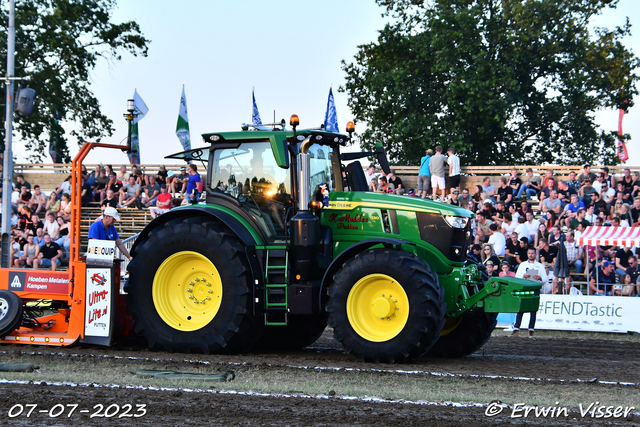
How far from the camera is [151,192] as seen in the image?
21359mm

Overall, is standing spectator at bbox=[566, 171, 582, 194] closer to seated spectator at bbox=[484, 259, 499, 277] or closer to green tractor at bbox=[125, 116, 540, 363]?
seated spectator at bbox=[484, 259, 499, 277]

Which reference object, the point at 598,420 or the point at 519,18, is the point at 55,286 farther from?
the point at 519,18

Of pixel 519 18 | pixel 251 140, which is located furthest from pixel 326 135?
pixel 519 18

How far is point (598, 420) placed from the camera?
572 centimetres

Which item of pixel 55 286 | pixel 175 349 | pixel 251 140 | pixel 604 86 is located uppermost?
pixel 604 86

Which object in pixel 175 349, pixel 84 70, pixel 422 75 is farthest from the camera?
pixel 84 70

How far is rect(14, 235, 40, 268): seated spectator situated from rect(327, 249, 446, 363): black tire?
1262cm

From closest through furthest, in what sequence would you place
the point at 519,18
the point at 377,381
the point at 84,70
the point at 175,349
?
the point at 377,381 → the point at 175,349 → the point at 519,18 → the point at 84,70

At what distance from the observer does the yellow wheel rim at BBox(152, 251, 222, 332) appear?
9.19 m

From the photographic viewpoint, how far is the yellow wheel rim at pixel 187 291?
30.1ft

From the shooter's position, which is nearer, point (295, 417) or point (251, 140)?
point (295, 417)

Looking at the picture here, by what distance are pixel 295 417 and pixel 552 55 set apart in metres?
27.9

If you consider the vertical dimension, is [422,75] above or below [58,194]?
above

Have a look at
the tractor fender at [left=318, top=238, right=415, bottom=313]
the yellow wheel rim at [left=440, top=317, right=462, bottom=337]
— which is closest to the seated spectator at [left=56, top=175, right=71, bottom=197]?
the tractor fender at [left=318, top=238, right=415, bottom=313]
